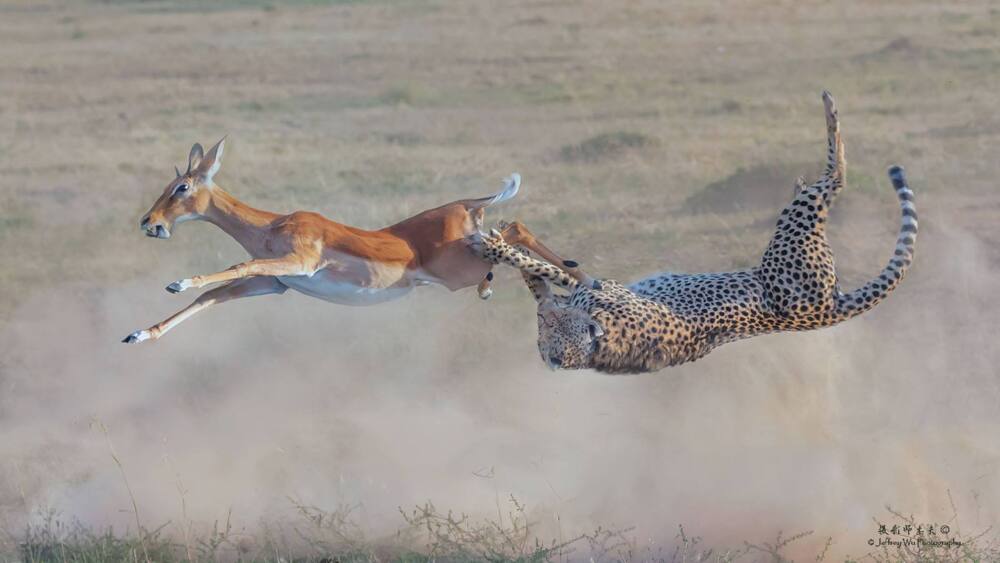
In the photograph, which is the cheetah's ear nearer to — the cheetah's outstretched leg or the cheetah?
the cheetah

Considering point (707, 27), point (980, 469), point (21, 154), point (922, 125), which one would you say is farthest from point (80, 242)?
point (707, 27)

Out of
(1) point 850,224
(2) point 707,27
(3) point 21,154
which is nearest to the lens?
(1) point 850,224

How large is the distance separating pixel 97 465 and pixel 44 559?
1.19 m

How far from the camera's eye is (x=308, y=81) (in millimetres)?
21484

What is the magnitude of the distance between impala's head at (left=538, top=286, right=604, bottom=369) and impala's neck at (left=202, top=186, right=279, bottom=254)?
4.10 ft

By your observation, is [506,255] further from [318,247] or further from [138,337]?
[138,337]

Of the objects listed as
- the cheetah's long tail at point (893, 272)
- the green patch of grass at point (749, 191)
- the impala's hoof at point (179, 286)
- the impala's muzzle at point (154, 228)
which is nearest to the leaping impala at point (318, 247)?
the impala's muzzle at point (154, 228)

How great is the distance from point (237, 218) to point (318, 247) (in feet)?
1.29

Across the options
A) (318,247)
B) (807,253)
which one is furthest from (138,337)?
(807,253)

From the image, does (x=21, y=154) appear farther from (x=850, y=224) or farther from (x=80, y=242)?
(x=850, y=224)

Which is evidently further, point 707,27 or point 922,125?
point 707,27

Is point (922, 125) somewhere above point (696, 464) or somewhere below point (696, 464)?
above

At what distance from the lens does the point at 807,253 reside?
7605 mm

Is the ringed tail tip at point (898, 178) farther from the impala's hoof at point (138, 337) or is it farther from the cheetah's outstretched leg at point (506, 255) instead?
the impala's hoof at point (138, 337)
